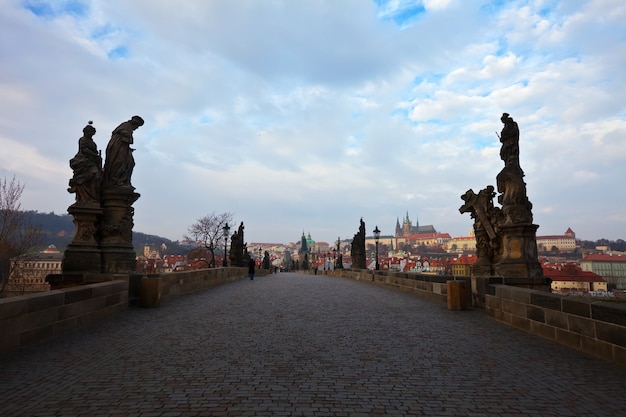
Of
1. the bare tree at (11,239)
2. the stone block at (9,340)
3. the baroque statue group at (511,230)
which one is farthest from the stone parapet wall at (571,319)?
the bare tree at (11,239)

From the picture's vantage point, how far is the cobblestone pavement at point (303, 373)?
352 centimetres

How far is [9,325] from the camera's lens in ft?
16.8

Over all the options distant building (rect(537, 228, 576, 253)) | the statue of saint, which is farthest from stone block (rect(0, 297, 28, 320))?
distant building (rect(537, 228, 576, 253))

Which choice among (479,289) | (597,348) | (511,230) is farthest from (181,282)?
(597,348)

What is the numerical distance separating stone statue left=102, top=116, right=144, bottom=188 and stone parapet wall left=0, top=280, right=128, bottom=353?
3536mm

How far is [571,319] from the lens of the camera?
5.91m

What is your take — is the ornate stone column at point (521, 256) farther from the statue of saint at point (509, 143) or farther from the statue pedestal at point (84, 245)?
the statue pedestal at point (84, 245)

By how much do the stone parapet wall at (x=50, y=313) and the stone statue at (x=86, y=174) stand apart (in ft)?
10.1

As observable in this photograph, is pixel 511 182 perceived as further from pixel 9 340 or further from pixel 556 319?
pixel 9 340

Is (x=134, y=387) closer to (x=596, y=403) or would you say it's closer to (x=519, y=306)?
(x=596, y=403)

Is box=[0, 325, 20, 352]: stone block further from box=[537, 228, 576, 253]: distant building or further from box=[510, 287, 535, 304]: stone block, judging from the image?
box=[537, 228, 576, 253]: distant building

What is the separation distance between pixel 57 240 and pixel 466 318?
260 ft

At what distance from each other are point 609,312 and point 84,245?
10.4 meters

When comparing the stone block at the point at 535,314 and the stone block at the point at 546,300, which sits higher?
the stone block at the point at 546,300
